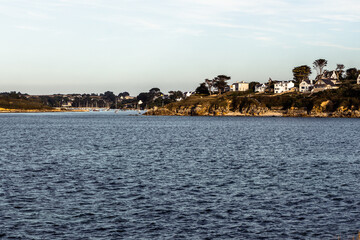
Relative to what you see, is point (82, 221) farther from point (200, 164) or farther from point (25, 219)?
point (200, 164)

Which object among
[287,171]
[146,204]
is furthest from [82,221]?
[287,171]

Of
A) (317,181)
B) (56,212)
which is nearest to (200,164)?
(317,181)

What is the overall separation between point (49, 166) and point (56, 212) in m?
19.6

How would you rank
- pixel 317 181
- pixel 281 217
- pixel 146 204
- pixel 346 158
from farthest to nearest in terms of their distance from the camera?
pixel 346 158
pixel 317 181
pixel 146 204
pixel 281 217

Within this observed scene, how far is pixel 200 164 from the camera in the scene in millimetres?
45438

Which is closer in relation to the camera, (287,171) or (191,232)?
(191,232)

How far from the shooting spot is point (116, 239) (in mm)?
19906

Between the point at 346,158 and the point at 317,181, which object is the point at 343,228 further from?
the point at 346,158

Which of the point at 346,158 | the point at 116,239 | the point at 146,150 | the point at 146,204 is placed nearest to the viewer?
the point at 116,239

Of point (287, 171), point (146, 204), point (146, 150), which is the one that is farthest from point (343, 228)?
point (146, 150)

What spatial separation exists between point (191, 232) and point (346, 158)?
35.8 m

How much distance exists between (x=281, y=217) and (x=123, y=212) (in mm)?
9253

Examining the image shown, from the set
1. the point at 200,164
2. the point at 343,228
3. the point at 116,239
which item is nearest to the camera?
the point at 116,239

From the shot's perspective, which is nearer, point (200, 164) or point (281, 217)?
point (281, 217)
